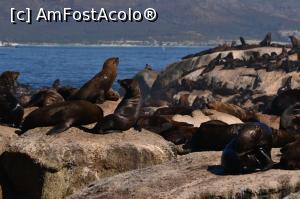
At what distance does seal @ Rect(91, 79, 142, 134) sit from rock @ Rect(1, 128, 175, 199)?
0.42 metres

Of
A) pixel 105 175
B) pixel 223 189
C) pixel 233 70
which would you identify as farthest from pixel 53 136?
pixel 233 70

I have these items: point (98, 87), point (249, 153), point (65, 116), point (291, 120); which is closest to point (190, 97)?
point (98, 87)

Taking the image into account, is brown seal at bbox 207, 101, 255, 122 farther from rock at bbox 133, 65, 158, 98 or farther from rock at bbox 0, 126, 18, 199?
rock at bbox 133, 65, 158, 98

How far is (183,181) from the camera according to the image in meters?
7.77

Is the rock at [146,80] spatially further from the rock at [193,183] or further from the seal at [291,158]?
the seal at [291,158]

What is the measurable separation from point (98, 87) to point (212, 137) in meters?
2.48

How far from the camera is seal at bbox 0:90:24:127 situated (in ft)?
35.4

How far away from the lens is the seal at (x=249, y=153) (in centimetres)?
776

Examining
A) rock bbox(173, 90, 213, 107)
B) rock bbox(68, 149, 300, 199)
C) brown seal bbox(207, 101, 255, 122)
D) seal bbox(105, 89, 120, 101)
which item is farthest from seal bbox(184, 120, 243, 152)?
rock bbox(173, 90, 213, 107)

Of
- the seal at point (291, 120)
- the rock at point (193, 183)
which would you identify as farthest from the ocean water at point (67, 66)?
the rock at point (193, 183)

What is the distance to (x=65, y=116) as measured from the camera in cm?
996

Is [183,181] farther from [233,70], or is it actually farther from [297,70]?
[233,70]

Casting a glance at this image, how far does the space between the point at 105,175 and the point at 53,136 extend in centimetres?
82

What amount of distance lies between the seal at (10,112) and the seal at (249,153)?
155 inches
